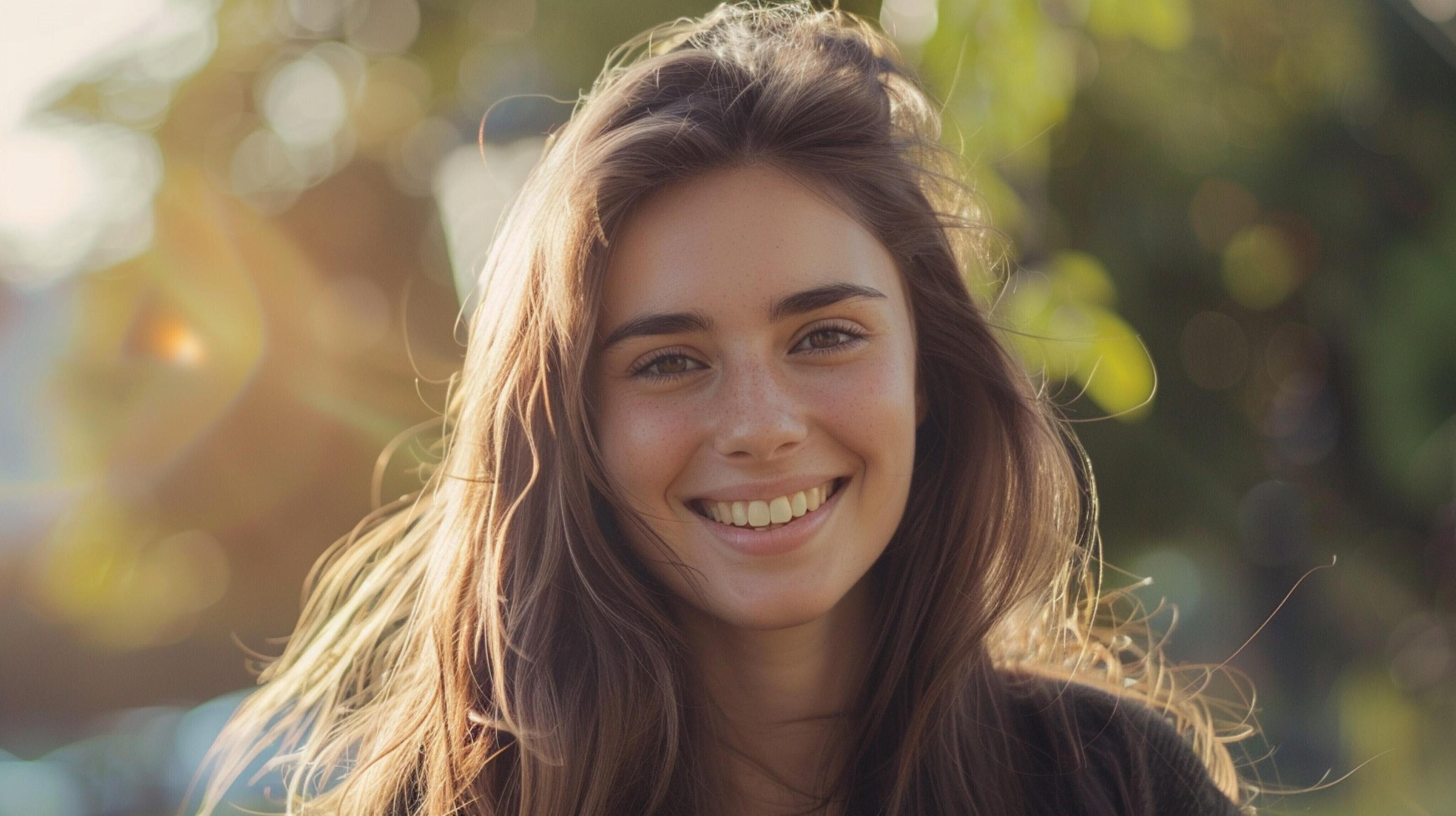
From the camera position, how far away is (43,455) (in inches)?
147

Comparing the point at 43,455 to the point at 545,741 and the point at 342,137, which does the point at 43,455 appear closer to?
the point at 342,137

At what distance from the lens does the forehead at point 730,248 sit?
1839 millimetres

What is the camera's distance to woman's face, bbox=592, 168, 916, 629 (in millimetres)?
1841

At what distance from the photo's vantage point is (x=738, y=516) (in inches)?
74.2

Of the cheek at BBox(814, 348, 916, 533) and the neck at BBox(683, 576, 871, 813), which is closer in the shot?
the cheek at BBox(814, 348, 916, 533)

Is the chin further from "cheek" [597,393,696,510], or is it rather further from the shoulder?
the shoulder

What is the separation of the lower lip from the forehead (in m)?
0.35

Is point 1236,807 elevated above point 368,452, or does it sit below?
below

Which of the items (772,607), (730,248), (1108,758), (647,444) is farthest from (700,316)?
(1108,758)

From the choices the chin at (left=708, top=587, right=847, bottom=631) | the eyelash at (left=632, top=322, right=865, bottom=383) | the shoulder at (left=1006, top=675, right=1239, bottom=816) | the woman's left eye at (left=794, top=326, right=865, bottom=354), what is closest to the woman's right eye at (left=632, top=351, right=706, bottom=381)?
the eyelash at (left=632, top=322, right=865, bottom=383)

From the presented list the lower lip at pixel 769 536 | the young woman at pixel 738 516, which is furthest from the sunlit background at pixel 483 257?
the lower lip at pixel 769 536

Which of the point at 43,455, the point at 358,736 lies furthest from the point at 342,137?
the point at 358,736

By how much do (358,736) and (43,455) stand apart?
2.19m

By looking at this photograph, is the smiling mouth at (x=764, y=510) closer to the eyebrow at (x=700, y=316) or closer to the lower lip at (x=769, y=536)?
the lower lip at (x=769, y=536)
